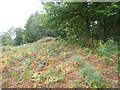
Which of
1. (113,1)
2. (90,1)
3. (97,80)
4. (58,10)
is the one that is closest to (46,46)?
(58,10)

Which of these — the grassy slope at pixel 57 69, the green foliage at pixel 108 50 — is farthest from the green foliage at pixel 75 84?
the green foliage at pixel 108 50

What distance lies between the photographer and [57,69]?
5.83 meters

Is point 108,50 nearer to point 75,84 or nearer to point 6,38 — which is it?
point 75,84

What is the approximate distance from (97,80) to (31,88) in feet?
4.89

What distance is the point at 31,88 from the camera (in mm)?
5348

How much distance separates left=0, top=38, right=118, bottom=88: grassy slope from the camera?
17.0ft

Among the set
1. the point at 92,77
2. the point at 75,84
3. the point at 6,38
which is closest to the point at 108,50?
the point at 92,77

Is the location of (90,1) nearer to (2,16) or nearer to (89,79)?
(89,79)

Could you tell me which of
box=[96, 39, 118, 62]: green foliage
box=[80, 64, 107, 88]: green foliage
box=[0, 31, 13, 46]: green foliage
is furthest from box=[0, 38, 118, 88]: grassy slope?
box=[0, 31, 13, 46]: green foliage

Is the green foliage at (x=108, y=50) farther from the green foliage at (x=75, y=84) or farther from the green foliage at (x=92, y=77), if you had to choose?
the green foliage at (x=75, y=84)

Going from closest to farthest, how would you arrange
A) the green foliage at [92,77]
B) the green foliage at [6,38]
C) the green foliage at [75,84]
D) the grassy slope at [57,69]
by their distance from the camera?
1. the green foliage at [92,77]
2. the green foliage at [75,84]
3. the grassy slope at [57,69]
4. the green foliage at [6,38]

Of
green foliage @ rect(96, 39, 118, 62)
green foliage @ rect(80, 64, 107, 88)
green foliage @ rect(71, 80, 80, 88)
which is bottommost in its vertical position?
green foliage @ rect(71, 80, 80, 88)

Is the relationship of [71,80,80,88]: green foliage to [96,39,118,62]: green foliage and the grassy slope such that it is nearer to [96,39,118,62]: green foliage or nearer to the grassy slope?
the grassy slope

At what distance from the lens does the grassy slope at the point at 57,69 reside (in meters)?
5.20
